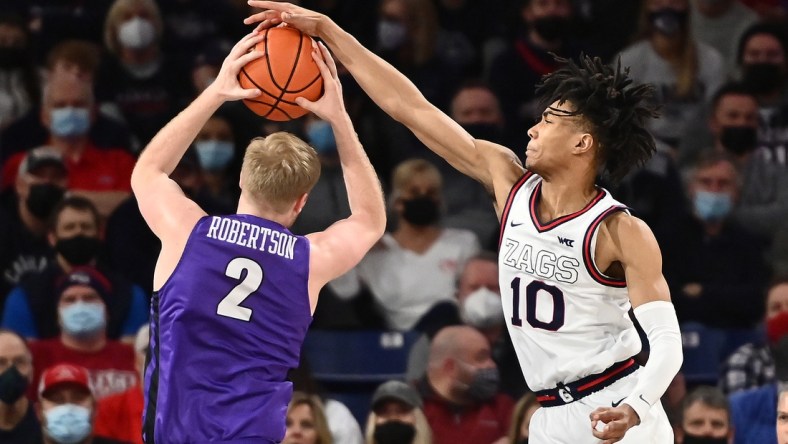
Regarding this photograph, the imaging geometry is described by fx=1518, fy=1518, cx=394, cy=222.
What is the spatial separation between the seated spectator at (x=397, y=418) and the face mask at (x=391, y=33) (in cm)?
307

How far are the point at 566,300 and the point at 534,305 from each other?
0.36 ft

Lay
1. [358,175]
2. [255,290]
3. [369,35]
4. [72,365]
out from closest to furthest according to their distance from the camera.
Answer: [255,290], [358,175], [72,365], [369,35]

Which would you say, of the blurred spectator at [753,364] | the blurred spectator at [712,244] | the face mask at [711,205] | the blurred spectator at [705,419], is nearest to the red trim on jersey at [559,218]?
the blurred spectator at [705,419]

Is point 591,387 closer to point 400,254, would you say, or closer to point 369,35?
point 400,254

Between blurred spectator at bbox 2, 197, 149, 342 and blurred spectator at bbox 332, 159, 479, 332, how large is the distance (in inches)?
43.5

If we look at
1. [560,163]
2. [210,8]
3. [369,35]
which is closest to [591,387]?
[560,163]

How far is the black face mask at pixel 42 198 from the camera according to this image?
8414 mm

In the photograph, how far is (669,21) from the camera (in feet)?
31.3

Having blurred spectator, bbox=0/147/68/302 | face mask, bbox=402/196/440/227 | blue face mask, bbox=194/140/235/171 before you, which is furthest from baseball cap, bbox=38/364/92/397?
face mask, bbox=402/196/440/227

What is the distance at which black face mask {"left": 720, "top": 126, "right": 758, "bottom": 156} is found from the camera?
9.25 metres

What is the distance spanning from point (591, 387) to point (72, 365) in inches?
126

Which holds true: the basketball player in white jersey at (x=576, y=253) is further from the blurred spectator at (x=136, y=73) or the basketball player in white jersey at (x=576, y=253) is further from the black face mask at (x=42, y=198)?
the blurred spectator at (x=136, y=73)

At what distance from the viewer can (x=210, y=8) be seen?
1022 cm

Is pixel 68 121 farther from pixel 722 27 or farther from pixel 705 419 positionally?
pixel 722 27
